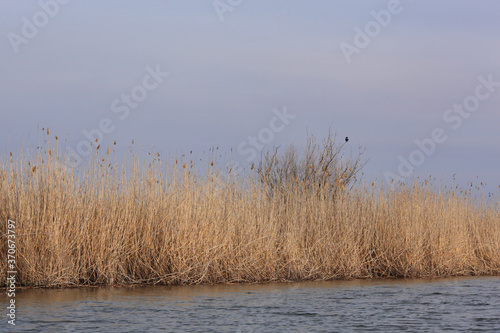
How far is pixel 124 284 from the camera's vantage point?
30.9ft

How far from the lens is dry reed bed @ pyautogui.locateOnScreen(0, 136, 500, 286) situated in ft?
29.6

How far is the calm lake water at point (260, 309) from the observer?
5.96 m

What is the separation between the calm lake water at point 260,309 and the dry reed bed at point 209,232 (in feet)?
1.86

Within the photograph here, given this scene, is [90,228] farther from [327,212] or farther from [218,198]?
[327,212]

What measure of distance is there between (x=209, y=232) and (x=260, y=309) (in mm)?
3079

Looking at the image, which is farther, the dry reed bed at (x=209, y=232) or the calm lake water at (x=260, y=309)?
the dry reed bed at (x=209, y=232)

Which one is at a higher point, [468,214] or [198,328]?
[468,214]

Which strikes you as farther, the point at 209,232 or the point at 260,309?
the point at 209,232

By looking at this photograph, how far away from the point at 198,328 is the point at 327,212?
6.64 meters

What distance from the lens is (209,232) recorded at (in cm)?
1006

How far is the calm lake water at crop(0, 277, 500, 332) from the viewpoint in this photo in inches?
235

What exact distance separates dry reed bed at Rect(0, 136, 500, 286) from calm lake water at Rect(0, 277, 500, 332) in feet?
1.86

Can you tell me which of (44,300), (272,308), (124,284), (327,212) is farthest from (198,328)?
(327,212)

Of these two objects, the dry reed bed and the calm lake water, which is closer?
the calm lake water
